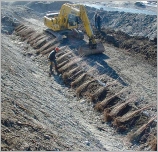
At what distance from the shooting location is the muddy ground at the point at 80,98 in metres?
9.86

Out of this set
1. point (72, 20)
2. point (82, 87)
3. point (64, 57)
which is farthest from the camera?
point (72, 20)

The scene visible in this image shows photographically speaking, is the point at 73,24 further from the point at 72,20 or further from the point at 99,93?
the point at 99,93

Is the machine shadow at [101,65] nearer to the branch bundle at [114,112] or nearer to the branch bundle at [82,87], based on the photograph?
the branch bundle at [82,87]

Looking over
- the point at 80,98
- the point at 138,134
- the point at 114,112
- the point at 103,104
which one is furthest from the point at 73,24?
the point at 138,134

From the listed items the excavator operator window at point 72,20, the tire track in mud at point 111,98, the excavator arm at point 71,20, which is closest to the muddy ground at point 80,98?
the tire track in mud at point 111,98

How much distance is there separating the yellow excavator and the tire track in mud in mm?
1373

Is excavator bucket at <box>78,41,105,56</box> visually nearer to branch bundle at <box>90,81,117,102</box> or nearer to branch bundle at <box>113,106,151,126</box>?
branch bundle at <box>90,81,117,102</box>

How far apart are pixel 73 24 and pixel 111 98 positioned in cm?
830

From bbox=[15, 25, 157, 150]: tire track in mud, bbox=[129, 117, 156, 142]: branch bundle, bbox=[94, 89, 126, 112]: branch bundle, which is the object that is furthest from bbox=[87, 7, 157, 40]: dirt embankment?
bbox=[129, 117, 156, 142]: branch bundle

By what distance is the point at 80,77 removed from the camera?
17.1 m

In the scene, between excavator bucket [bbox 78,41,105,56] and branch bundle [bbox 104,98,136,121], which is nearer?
branch bundle [bbox 104,98,136,121]

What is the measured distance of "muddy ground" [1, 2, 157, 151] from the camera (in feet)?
32.4

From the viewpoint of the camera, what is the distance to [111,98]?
14.5 m

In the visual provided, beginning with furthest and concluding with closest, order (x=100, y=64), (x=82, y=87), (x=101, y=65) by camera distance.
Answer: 1. (x=100, y=64)
2. (x=101, y=65)
3. (x=82, y=87)
